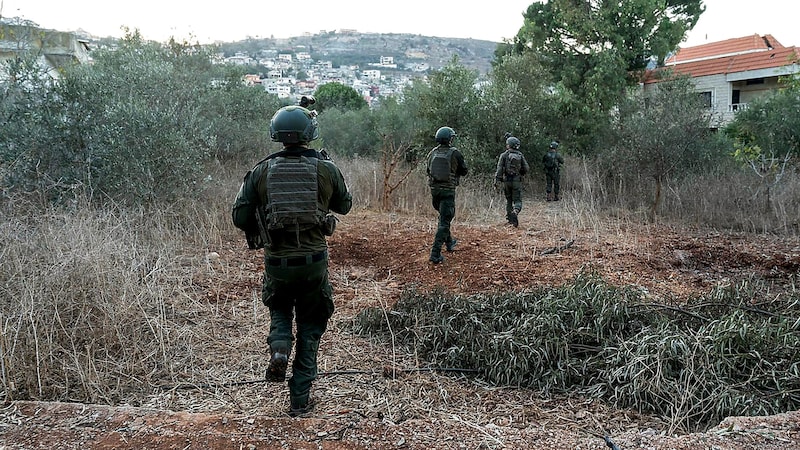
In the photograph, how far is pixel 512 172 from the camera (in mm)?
9125

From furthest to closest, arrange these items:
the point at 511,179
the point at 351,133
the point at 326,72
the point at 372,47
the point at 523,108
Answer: the point at 372,47 < the point at 326,72 < the point at 351,133 < the point at 523,108 < the point at 511,179

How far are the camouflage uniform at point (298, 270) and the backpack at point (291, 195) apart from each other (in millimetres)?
57

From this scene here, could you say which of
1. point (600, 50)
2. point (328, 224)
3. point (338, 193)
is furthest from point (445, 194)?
point (600, 50)

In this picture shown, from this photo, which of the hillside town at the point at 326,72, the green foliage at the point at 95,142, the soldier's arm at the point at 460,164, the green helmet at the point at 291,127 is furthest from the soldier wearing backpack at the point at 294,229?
the hillside town at the point at 326,72

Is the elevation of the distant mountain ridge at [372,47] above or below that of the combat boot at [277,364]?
above

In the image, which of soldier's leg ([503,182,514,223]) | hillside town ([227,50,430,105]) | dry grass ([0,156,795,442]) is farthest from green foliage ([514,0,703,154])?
hillside town ([227,50,430,105])

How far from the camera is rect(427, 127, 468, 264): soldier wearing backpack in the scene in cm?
671

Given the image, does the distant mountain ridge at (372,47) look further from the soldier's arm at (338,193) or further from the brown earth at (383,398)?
the soldier's arm at (338,193)

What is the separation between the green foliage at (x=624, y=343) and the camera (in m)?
3.51

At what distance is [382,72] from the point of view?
60.1m

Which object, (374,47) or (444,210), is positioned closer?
(444,210)

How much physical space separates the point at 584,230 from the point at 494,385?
5.65m

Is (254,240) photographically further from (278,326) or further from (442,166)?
(442,166)

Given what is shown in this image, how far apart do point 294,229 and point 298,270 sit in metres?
0.24
